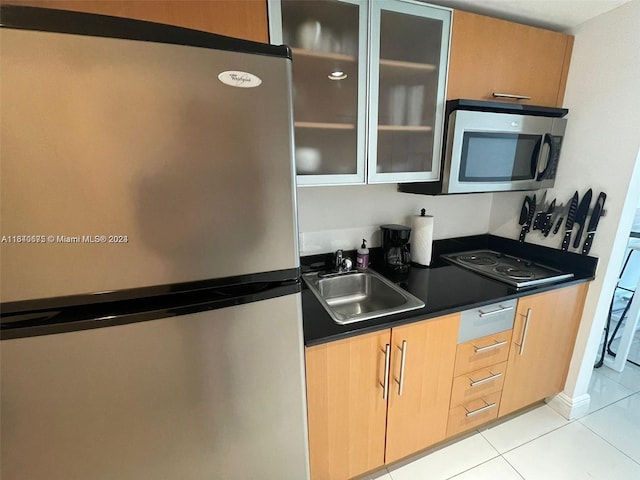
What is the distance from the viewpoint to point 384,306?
1.45 meters

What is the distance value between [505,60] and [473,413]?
68.3 inches

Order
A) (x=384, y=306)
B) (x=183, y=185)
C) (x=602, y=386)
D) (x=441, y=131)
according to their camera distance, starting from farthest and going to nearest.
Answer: (x=602, y=386) → (x=384, y=306) → (x=441, y=131) → (x=183, y=185)

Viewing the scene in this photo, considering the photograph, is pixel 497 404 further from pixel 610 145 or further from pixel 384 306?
pixel 610 145

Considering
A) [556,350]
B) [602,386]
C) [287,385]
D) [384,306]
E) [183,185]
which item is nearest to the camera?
[183,185]

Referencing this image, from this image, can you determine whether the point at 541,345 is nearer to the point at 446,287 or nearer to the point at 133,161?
the point at 446,287

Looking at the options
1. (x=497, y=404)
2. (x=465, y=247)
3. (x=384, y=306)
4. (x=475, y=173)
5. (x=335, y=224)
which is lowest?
(x=497, y=404)

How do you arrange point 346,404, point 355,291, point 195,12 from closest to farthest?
point 195,12 → point 346,404 → point 355,291

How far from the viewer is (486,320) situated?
4.18 ft

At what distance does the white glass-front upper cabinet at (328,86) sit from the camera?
1.03 meters

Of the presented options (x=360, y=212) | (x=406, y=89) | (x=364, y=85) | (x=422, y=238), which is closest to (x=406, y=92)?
(x=406, y=89)

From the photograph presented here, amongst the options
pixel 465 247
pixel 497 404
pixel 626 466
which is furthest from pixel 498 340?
pixel 626 466

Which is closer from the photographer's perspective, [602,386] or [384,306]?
[384,306]

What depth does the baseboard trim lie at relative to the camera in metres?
1.62

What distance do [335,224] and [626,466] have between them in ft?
6.18
